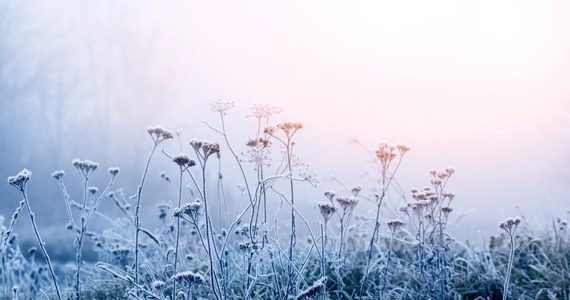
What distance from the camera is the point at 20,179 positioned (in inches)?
111

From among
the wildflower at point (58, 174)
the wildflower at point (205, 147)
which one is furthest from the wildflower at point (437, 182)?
the wildflower at point (58, 174)

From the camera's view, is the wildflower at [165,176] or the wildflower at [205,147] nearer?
the wildflower at [205,147]

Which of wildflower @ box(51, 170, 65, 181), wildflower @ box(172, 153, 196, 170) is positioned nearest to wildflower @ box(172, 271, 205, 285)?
wildflower @ box(172, 153, 196, 170)

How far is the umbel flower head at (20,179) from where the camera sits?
9.20 feet

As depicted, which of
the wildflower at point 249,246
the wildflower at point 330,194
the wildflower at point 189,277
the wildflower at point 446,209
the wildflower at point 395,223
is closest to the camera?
the wildflower at point 189,277

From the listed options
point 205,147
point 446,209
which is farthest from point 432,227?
point 205,147

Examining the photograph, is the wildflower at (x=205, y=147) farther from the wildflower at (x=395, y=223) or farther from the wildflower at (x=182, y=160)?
the wildflower at (x=395, y=223)

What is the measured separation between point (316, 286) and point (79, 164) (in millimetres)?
1820

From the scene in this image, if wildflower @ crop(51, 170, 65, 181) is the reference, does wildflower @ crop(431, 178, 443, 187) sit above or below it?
above

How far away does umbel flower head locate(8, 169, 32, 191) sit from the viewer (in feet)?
9.20

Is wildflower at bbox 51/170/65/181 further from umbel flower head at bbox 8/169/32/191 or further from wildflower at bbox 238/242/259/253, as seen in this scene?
wildflower at bbox 238/242/259/253

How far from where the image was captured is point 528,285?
4953 millimetres

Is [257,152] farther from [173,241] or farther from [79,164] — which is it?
[173,241]

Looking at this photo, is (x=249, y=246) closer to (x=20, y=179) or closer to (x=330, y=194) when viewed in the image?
(x=330, y=194)
